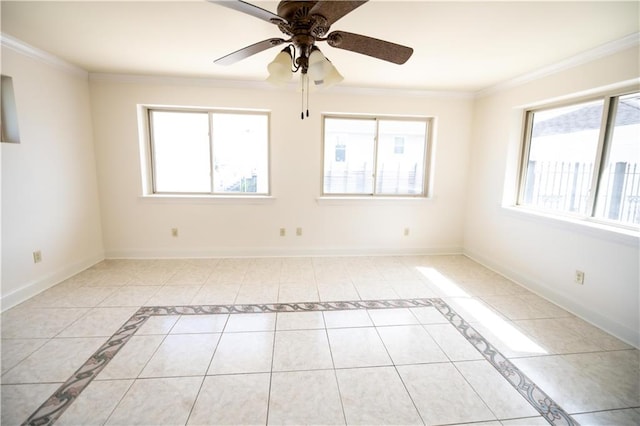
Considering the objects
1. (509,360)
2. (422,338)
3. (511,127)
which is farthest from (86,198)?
(511,127)

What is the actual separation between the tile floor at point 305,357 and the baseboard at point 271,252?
2.29 feet

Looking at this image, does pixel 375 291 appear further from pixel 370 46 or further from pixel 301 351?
pixel 370 46

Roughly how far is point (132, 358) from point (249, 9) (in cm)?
225

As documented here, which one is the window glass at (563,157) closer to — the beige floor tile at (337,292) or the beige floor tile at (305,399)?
the beige floor tile at (337,292)

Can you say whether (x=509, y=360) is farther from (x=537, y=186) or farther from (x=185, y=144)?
(x=185, y=144)

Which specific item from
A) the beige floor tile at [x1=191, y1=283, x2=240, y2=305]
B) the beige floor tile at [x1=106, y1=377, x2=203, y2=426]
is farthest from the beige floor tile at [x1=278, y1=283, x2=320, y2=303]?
the beige floor tile at [x1=106, y1=377, x2=203, y2=426]

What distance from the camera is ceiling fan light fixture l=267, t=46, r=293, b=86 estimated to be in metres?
1.61

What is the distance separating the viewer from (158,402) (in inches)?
61.0

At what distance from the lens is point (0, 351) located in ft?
6.27

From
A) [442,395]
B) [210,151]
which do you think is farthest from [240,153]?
[442,395]

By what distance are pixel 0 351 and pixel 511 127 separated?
5.10m

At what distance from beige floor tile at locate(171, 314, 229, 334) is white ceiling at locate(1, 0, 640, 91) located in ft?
7.66

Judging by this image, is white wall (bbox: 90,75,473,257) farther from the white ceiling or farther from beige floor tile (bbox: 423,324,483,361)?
beige floor tile (bbox: 423,324,483,361)

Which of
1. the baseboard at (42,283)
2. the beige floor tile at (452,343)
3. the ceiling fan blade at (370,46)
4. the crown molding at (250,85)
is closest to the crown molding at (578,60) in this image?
the crown molding at (250,85)
